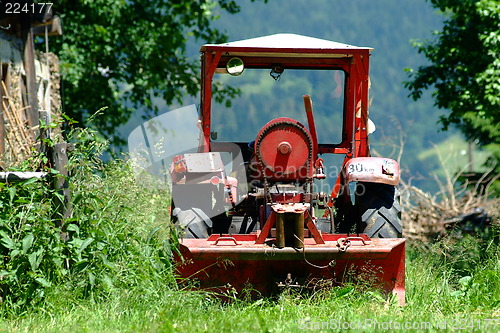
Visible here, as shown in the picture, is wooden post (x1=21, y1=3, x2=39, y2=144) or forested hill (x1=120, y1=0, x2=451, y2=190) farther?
forested hill (x1=120, y1=0, x2=451, y2=190)

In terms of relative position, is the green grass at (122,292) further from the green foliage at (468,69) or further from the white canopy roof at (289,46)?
the green foliage at (468,69)

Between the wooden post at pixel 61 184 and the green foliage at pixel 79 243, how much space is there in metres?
0.05

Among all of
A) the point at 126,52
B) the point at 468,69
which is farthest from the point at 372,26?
the point at 468,69

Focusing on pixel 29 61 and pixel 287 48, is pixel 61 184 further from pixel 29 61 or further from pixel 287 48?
pixel 29 61

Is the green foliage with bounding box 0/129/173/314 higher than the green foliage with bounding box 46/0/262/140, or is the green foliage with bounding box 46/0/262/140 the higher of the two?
the green foliage with bounding box 46/0/262/140

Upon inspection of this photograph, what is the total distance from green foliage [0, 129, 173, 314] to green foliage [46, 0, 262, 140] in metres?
9.84

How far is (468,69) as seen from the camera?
528 inches

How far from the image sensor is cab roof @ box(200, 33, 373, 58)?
21.4 feet

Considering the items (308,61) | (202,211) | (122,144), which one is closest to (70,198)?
(202,211)

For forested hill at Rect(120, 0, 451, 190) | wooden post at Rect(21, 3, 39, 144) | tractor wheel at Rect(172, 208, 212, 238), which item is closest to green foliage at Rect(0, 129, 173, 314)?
tractor wheel at Rect(172, 208, 212, 238)

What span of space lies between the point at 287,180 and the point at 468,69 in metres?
8.07

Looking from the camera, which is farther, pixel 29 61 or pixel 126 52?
pixel 126 52

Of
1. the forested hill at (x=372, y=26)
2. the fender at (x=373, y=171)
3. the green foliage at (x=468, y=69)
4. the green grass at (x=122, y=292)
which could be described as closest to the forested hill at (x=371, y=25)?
the forested hill at (x=372, y=26)

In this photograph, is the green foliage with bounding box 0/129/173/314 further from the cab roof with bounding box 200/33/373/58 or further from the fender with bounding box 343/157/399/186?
the fender with bounding box 343/157/399/186
